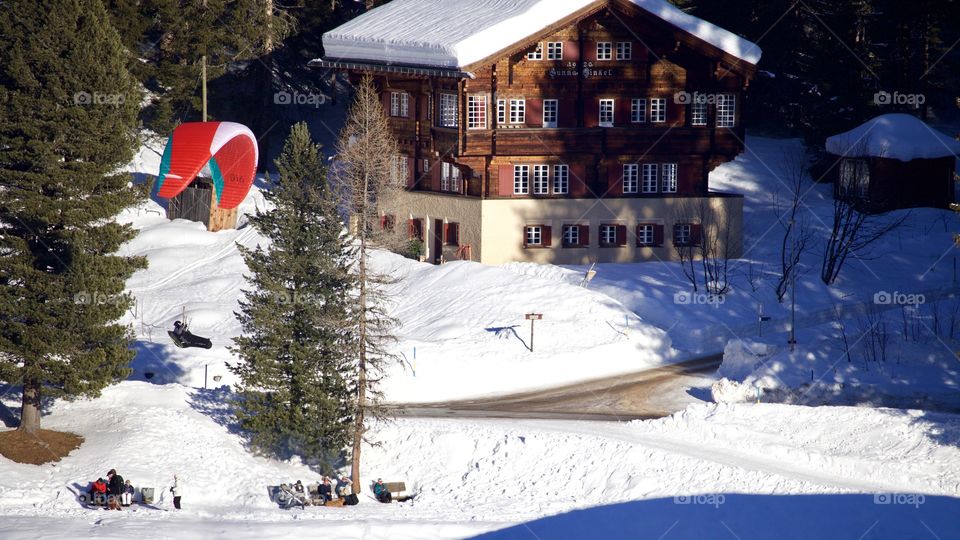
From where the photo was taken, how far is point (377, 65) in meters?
58.8

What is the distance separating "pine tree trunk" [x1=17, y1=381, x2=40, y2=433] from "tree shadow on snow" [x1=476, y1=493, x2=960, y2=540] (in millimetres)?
13234

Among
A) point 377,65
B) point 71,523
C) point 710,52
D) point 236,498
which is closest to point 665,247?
point 710,52

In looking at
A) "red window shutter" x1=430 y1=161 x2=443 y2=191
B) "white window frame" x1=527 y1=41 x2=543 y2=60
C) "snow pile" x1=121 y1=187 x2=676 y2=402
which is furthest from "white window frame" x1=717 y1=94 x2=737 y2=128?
"red window shutter" x1=430 y1=161 x2=443 y2=191

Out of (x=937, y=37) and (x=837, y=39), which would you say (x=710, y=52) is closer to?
(x=837, y=39)

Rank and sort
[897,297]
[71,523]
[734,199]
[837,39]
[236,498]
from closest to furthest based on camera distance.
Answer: [71,523] → [236,498] → [897,297] → [734,199] → [837,39]

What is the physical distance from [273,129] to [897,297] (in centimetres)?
3246

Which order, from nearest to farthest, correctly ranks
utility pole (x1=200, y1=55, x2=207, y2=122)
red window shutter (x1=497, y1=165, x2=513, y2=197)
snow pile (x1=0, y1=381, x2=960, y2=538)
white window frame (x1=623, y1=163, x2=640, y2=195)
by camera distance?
1. snow pile (x1=0, y1=381, x2=960, y2=538)
2. red window shutter (x1=497, y1=165, x2=513, y2=197)
3. white window frame (x1=623, y1=163, x2=640, y2=195)
4. utility pole (x1=200, y1=55, x2=207, y2=122)

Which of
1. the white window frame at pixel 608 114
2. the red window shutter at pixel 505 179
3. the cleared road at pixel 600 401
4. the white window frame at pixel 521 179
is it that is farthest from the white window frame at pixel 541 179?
the cleared road at pixel 600 401

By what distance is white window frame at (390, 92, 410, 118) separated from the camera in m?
60.5

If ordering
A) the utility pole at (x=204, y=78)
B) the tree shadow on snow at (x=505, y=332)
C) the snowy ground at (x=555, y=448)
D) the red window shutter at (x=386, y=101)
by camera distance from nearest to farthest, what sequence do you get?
the snowy ground at (x=555, y=448), the tree shadow on snow at (x=505, y=332), the red window shutter at (x=386, y=101), the utility pole at (x=204, y=78)

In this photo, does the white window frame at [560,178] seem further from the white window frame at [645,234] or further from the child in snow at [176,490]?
the child in snow at [176,490]

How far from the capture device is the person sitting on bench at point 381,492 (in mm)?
39719

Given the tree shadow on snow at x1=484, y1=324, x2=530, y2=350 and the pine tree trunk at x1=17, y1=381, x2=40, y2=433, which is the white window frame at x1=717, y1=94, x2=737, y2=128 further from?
the pine tree trunk at x1=17, y1=381, x2=40, y2=433

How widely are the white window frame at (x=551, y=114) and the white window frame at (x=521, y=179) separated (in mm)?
1943
